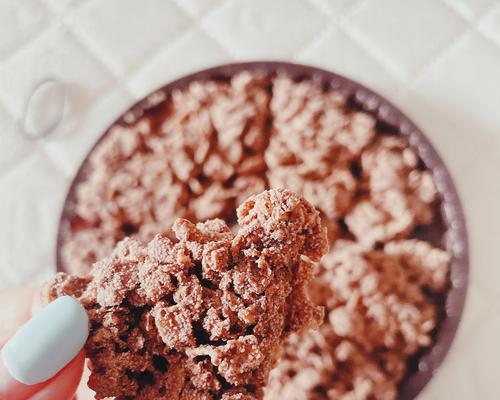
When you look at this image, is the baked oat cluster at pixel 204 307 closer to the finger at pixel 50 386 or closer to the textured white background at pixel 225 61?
the finger at pixel 50 386

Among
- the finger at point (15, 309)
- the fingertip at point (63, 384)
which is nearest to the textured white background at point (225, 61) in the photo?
the finger at point (15, 309)

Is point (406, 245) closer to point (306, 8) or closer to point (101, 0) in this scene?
point (306, 8)

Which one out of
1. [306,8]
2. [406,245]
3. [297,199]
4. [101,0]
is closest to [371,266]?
[406,245]

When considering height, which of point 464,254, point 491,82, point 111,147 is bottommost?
point 464,254

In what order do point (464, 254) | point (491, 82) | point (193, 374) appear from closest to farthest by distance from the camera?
point (193, 374), point (464, 254), point (491, 82)

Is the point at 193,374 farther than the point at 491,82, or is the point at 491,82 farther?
the point at 491,82

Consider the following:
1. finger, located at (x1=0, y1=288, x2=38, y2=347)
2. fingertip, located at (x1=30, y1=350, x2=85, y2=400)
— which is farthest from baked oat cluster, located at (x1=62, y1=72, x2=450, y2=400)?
fingertip, located at (x1=30, y1=350, x2=85, y2=400)

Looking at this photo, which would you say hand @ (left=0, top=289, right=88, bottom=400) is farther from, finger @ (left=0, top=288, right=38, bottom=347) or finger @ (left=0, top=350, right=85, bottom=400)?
finger @ (left=0, top=288, right=38, bottom=347)

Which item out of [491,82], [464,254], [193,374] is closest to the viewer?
[193,374]
